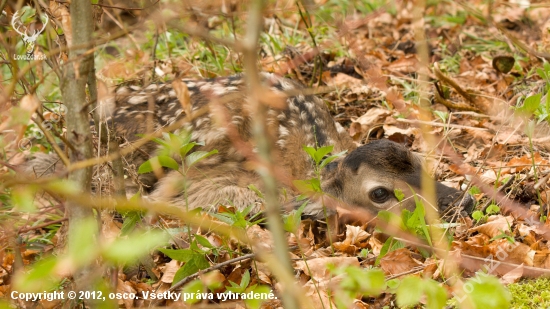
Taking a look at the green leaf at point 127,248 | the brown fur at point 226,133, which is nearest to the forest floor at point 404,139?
the brown fur at point 226,133

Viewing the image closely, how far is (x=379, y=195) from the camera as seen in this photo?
4.47 metres

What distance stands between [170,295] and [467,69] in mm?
4580

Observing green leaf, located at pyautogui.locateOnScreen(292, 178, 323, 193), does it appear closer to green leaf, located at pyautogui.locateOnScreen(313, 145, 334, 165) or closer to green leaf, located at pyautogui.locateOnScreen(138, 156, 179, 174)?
green leaf, located at pyautogui.locateOnScreen(313, 145, 334, 165)

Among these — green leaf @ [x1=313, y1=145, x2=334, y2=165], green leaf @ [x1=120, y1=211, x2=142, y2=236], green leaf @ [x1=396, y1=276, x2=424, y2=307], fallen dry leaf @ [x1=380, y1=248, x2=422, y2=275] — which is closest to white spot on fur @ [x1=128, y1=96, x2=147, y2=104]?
green leaf @ [x1=120, y1=211, x2=142, y2=236]

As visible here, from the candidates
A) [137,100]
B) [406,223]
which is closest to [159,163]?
[406,223]

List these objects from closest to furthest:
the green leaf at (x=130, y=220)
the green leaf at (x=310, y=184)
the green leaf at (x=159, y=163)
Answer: the green leaf at (x=159, y=163) < the green leaf at (x=130, y=220) < the green leaf at (x=310, y=184)

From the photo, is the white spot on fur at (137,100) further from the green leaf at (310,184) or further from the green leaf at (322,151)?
the green leaf at (322,151)

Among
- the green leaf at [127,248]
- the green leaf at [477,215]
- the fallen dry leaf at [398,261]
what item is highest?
the green leaf at [127,248]

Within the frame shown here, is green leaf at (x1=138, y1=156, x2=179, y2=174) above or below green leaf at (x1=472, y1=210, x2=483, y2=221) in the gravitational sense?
above

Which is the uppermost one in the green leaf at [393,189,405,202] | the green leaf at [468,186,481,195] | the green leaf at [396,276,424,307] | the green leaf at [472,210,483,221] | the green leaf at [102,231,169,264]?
the green leaf at [102,231,169,264]

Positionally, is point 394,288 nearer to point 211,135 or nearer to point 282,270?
point 282,270

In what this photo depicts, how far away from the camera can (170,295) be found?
3041 millimetres

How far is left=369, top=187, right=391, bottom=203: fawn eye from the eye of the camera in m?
4.44

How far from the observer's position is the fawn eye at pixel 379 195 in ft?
14.6
